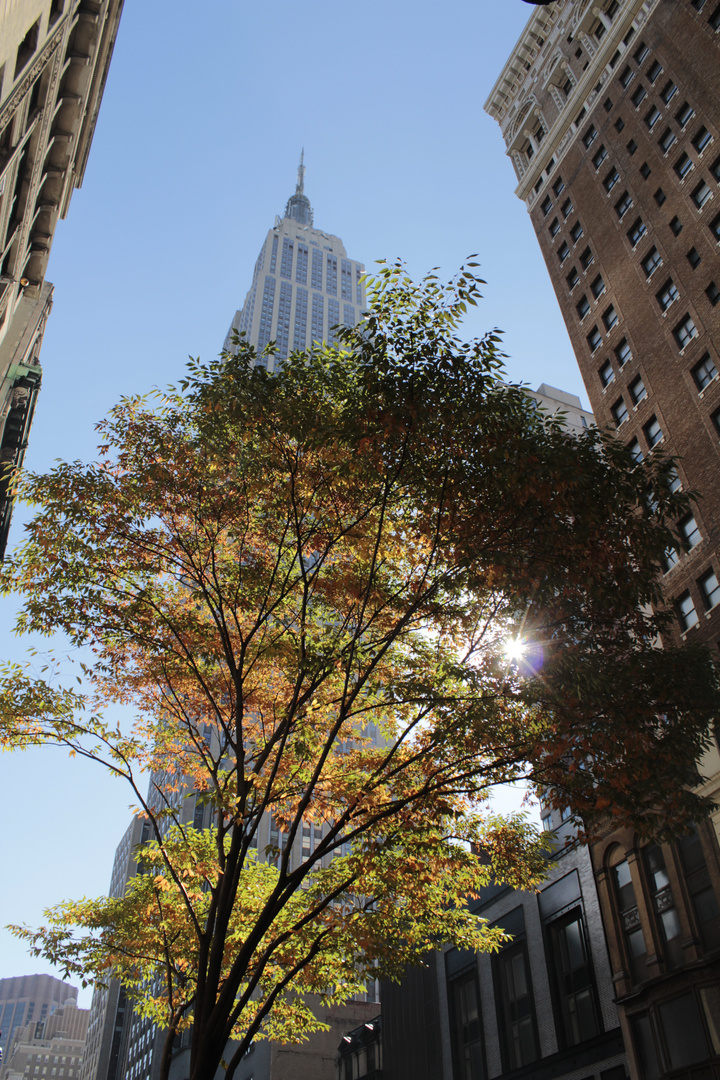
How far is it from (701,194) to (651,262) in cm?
394

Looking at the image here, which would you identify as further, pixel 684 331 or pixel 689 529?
pixel 684 331

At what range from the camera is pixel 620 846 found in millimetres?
24781

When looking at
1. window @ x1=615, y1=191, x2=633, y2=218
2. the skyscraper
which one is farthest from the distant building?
the skyscraper

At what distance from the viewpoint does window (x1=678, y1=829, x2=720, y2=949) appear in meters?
20.8

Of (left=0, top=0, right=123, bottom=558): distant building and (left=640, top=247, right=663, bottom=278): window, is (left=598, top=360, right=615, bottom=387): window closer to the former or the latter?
(left=640, top=247, right=663, bottom=278): window

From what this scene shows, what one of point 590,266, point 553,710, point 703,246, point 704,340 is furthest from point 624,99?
point 553,710

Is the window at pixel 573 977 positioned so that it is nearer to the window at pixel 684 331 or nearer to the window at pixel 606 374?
the window at pixel 684 331

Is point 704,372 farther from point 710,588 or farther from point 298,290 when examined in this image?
point 298,290

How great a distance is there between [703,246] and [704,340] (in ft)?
17.7

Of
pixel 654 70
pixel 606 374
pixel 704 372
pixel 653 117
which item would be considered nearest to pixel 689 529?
pixel 704 372

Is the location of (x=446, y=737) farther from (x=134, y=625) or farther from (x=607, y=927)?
(x=607, y=927)

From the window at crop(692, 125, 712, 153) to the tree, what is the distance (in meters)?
32.9

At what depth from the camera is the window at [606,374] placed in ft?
139

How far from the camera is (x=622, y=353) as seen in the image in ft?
137
